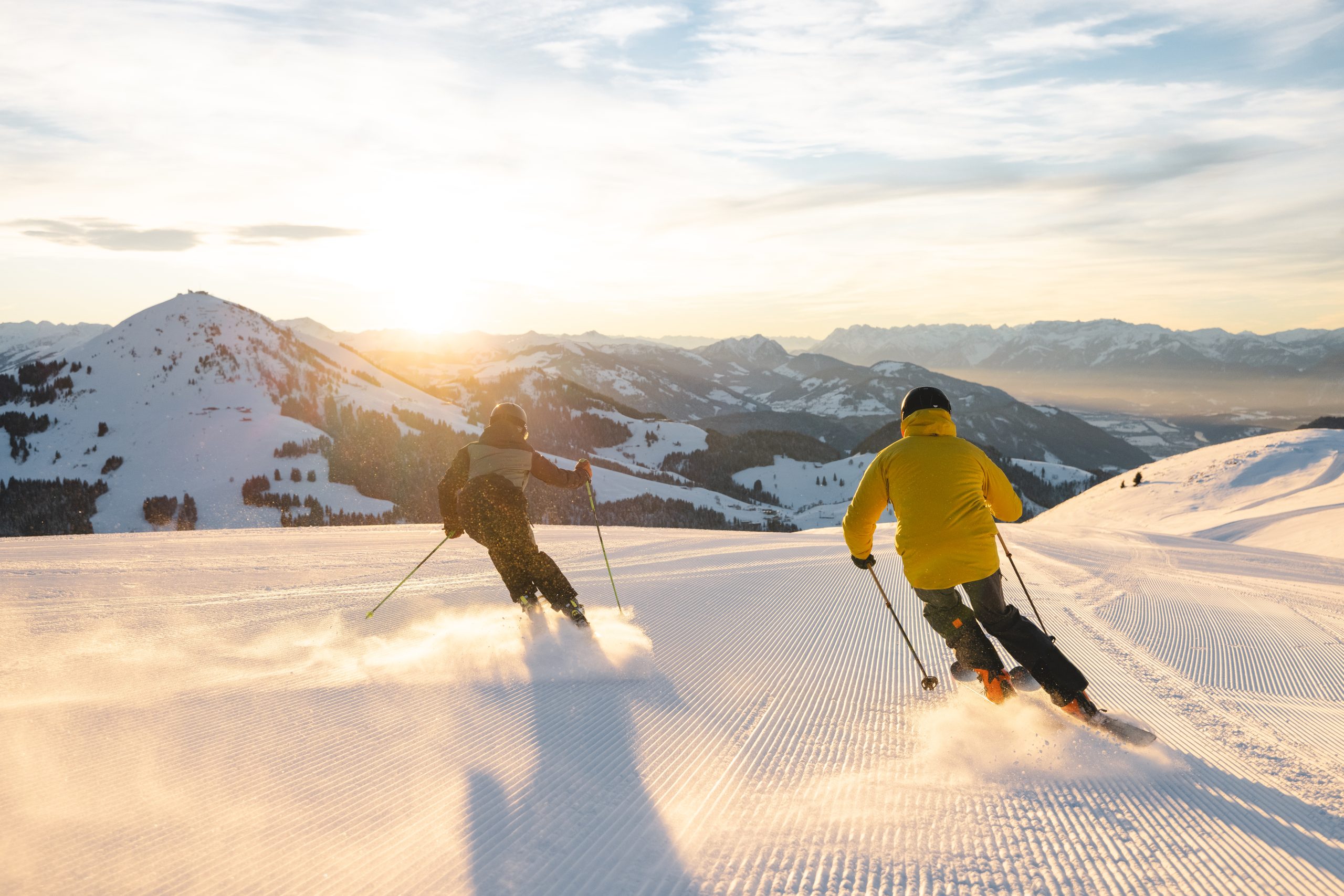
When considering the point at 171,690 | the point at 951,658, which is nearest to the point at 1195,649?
the point at 951,658

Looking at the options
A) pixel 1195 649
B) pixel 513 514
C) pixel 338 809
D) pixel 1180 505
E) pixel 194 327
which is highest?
pixel 194 327

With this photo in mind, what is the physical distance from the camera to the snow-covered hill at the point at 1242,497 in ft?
63.1

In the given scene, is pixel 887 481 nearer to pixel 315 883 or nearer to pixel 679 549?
pixel 315 883

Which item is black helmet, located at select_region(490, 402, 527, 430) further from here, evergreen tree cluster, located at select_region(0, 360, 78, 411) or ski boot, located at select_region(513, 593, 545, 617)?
evergreen tree cluster, located at select_region(0, 360, 78, 411)

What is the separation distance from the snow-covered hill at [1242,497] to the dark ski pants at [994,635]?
18.1 meters

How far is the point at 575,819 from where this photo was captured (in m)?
3.08

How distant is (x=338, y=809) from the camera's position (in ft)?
10.1

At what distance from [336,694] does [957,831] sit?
364 cm

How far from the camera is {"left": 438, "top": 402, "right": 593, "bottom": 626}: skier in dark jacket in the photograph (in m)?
6.11

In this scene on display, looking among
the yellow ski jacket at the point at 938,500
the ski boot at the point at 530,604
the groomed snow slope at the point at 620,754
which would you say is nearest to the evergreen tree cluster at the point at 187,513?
the groomed snow slope at the point at 620,754

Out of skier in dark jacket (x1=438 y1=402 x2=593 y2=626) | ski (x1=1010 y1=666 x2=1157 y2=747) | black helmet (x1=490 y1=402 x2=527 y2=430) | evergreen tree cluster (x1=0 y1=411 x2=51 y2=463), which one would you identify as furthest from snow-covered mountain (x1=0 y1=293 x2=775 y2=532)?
ski (x1=1010 y1=666 x2=1157 y2=747)

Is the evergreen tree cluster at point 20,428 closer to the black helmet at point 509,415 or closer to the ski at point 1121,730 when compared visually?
the black helmet at point 509,415

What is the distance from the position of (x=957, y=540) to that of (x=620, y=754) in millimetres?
2305

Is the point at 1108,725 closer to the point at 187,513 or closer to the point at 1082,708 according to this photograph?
the point at 1082,708
